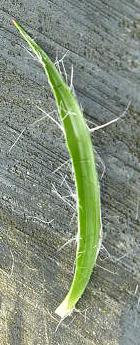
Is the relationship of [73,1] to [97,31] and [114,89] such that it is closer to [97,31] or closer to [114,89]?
[97,31]

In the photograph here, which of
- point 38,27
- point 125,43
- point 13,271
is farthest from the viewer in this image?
point 13,271

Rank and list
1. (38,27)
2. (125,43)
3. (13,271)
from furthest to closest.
Result: 1. (13,271)
2. (38,27)
3. (125,43)

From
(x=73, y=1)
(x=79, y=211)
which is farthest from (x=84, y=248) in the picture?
(x=73, y=1)

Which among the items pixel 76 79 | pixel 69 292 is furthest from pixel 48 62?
pixel 69 292

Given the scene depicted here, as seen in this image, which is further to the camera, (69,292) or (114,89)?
(69,292)

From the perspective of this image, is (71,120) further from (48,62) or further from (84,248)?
(84,248)

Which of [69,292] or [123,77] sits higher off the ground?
[123,77]

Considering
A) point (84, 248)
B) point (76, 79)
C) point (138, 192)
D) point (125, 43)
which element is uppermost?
point (125, 43)
